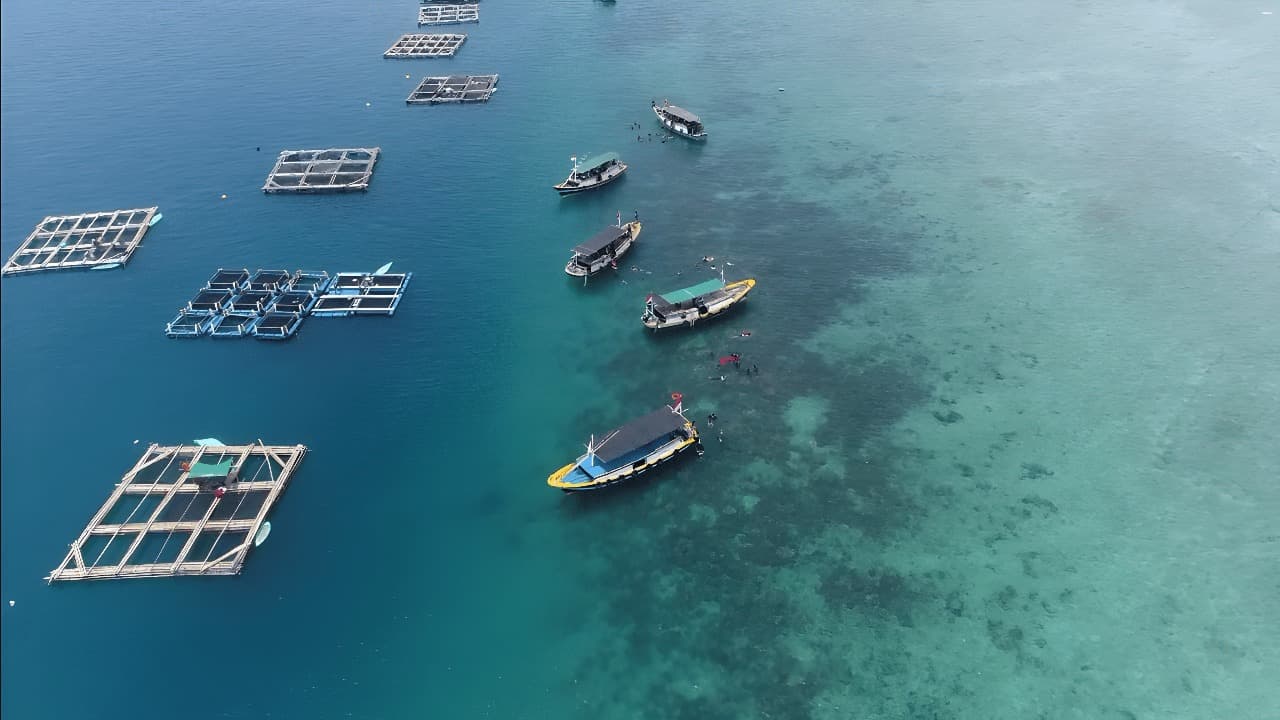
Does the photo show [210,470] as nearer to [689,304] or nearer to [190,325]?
[190,325]

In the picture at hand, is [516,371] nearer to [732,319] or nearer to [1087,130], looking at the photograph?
[732,319]

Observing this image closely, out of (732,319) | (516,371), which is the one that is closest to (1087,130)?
(732,319)

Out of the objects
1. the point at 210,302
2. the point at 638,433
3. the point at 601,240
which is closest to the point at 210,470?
the point at 210,302

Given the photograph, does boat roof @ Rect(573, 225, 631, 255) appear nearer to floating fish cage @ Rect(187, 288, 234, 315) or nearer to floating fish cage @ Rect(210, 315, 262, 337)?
floating fish cage @ Rect(210, 315, 262, 337)

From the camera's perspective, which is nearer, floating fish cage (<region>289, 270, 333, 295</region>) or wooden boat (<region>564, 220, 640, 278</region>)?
floating fish cage (<region>289, 270, 333, 295</region>)

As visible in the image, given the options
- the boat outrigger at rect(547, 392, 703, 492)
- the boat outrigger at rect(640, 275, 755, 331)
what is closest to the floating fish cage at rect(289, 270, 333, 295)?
the boat outrigger at rect(640, 275, 755, 331)

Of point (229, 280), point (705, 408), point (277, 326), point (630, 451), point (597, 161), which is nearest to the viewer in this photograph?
point (630, 451)
